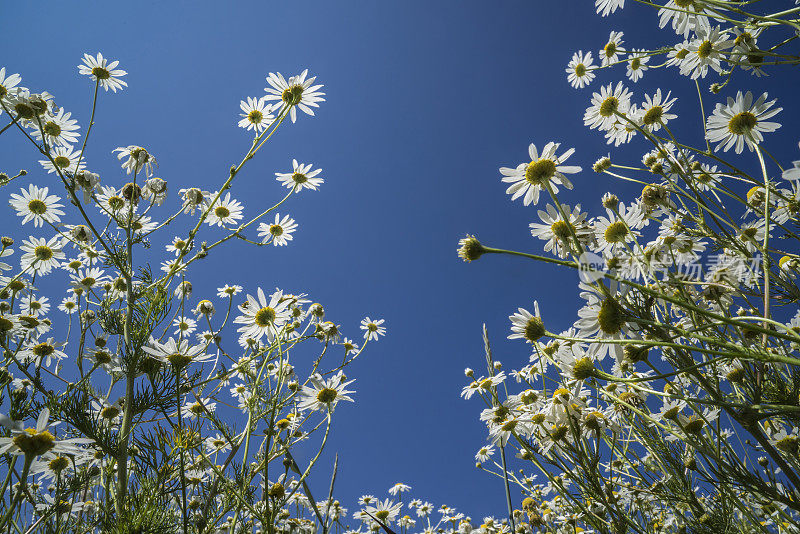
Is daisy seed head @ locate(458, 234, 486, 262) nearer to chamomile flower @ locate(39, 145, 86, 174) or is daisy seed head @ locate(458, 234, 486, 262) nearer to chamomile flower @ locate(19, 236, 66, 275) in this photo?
chamomile flower @ locate(39, 145, 86, 174)

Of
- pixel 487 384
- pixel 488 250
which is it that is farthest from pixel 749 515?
pixel 488 250

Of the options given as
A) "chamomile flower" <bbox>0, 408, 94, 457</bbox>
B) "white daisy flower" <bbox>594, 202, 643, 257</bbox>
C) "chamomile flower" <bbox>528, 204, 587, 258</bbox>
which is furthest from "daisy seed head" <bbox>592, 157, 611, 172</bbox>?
"chamomile flower" <bbox>0, 408, 94, 457</bbox>

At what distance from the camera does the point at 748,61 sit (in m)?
1.78

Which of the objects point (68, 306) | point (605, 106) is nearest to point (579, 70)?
point (605, 106)

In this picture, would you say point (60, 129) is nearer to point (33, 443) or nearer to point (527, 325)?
point (33, 443)

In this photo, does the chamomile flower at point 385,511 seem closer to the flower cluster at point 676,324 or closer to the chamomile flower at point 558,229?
the flower cluster at point 676,324

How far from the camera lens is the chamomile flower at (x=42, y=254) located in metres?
3.14

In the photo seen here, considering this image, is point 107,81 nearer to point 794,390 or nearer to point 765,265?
point 765,265

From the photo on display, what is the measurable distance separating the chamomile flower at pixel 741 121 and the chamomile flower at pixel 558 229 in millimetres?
936

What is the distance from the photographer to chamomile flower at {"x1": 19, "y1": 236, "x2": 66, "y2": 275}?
10.3 feet

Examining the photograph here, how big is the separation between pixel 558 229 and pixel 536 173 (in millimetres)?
214

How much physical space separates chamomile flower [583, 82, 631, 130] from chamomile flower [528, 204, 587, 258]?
1490mm

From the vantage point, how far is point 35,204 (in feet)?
10.3

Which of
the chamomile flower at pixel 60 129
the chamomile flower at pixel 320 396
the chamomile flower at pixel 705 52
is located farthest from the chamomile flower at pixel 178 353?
the chamomile flower at pixel 705 52
